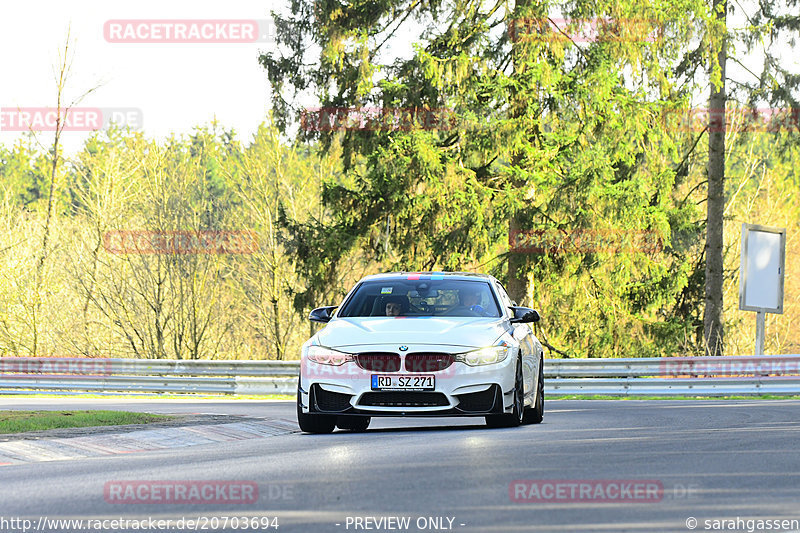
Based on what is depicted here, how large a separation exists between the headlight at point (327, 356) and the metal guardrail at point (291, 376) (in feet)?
41.7

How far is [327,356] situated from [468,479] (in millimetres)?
3956

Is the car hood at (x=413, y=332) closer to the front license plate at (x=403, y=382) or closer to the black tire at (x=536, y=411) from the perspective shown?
the front license plate at (x=403, y=382)

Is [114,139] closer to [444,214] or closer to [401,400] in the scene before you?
[444,214]

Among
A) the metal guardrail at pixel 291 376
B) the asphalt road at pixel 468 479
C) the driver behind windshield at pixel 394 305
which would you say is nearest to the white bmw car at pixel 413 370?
the driver behind windshield at pixel 394 305

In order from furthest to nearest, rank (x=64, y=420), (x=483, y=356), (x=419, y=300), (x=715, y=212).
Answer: (x=715, y=212) < (x=64, y=420) < (x=419, y=300) < (x=483, y=356)

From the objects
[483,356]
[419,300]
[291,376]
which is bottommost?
[291,376]

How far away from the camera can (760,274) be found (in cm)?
2636

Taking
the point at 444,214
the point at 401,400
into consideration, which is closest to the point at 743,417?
the point at 401,400

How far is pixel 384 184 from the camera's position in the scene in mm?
31391

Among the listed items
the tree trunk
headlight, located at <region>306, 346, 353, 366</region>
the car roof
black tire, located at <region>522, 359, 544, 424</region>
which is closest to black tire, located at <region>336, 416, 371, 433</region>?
headlight, located at <region>306, 346, 353, 366</region>

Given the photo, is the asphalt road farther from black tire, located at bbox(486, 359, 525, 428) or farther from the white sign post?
the white sign post

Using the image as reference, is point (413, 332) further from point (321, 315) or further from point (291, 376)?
point (291, 376)

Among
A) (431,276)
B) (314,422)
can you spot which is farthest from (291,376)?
(314,422)

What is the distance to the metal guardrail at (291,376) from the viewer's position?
2350cm
